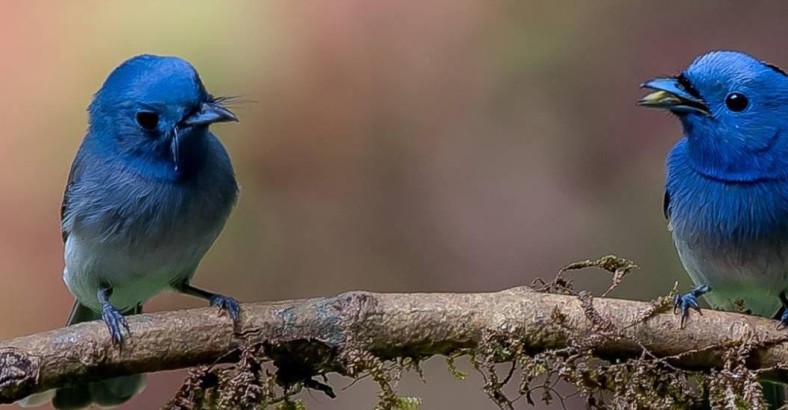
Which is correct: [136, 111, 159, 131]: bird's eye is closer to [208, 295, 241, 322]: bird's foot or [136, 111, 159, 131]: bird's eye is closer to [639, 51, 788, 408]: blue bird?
[208, 295, 241, 322]: bird's foot

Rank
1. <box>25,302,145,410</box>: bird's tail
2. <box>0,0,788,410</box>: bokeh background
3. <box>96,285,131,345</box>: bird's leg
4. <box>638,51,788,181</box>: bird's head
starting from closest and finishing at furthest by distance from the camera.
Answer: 1. <box>96,285,131,345</box>: bird's leg
2. <box>638,51,788,181</box>: bird's head
3. <box>25,302,145,410</box>: bird's tail
4. <box>0,0,788,410</box>: bokeh background

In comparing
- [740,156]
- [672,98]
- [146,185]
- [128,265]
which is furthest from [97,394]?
[740,156]

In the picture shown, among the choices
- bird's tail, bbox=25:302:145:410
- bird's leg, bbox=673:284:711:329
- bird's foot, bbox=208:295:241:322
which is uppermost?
bird's leg, bbox=673:284:711:329

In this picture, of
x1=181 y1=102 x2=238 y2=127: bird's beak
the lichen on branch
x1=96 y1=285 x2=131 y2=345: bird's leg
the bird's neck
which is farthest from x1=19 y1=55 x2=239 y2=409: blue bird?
the bird's neck

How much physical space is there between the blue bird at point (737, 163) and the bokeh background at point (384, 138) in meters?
1.09

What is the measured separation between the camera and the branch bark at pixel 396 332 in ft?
7.56

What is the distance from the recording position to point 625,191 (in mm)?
3959

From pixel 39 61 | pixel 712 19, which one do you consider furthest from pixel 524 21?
pixel 39 61

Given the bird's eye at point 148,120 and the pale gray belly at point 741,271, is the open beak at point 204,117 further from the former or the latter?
the pale gray belly at point 741,271

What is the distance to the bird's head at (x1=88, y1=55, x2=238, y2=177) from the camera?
8.21 feet

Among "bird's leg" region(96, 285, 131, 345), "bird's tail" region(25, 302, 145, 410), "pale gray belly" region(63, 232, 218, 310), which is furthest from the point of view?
"bird's tail" region(25, 302, 145, 410)

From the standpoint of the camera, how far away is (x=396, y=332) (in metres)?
2.34

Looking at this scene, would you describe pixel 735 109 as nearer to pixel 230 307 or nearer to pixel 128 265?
pixel 230 307

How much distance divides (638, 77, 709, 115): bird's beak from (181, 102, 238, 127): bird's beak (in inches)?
40.7
